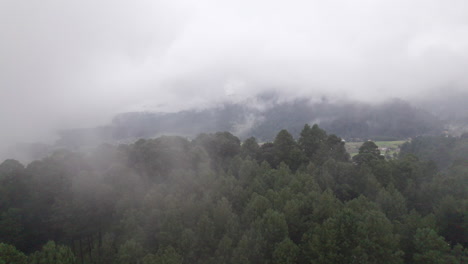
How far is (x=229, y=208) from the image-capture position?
95.5 ft

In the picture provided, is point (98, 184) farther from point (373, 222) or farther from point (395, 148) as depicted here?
point (395, 148)

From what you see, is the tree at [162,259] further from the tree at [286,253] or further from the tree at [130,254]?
the tree at [286,253]

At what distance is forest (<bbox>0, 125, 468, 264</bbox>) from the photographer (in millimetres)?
22172

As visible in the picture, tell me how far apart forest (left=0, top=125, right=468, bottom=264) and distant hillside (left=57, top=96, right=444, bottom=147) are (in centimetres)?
10196

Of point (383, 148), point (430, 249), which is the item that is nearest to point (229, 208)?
point (430, 249)

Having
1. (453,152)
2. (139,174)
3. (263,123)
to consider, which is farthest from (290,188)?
(263,123)

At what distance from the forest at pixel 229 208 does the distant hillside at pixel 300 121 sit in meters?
102

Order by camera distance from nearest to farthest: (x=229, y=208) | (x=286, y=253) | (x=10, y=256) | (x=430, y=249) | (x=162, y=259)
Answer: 1. (x=10, y=256)
2. (x=162, y=259)
3. (x=286, y=253)
4. (x=430, y=249)
5. (x=229, y=208)

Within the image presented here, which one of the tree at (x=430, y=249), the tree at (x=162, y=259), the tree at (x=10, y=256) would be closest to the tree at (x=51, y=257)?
the tree at (x=10, y=256)

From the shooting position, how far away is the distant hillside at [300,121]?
160875 millimetres

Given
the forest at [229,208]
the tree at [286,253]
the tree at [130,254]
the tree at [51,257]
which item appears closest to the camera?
the tree at [286,253]

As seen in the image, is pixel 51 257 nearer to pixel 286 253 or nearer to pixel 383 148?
pixel 286 253

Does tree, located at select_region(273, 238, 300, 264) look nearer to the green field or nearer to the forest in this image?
the forest

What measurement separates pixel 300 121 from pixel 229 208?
15641 centimetres
